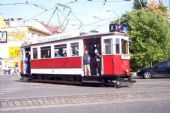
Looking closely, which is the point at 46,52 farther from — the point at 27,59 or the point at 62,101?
the point at 62,101

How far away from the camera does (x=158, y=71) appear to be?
3177cm

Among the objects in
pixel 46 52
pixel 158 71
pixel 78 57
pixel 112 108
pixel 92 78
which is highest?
pixel 46 52

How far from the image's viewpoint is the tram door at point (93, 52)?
2283 centimetres

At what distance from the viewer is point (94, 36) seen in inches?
904

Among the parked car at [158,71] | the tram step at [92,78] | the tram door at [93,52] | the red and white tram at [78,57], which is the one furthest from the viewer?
the parked car at [158,71]

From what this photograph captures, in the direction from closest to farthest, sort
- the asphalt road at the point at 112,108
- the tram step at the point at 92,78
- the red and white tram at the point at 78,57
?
1. the asphalt road at the point at 112,108
2. the red and white tram at the point at 78,57
3. the tram step at the point at 92,78

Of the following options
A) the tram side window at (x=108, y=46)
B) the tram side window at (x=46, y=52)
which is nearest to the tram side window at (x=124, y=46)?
the tram side window at (x=108, y=46)

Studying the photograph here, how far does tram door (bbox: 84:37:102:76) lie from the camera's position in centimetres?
2283

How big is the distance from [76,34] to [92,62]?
2.08 metres

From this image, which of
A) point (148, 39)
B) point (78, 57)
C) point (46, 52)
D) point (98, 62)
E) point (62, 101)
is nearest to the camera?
point (62, 101)

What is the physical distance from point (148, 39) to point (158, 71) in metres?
15.7

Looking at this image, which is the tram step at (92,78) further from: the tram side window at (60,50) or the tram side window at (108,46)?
the tram side window at (60,50)

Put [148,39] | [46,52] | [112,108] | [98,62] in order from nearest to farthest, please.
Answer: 1. [112,108]
2. [98,62]
3. [46,52]
4. [148,39]

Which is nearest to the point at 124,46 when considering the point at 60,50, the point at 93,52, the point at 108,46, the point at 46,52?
the point at 108,46
